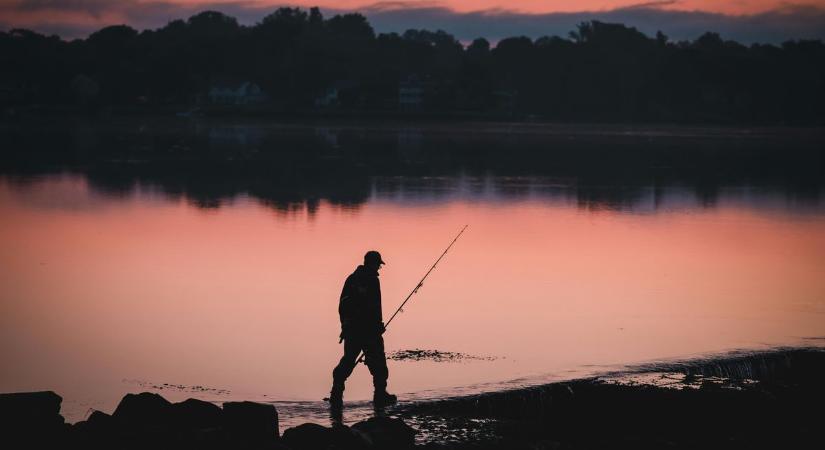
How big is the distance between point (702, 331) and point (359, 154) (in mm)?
59724

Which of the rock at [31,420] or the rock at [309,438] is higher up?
the rock at [31,420]

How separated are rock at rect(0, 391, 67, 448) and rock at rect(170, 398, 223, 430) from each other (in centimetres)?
100

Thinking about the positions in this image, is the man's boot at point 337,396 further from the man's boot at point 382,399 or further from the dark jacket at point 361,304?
the dark jacket at point 361,304

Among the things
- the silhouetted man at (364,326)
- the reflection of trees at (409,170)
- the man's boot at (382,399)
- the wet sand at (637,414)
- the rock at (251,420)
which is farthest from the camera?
the reflection of trees at (409,170)

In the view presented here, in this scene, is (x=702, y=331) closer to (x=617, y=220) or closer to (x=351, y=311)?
(x=351, y=311)

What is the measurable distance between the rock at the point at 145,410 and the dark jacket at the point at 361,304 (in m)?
2.57

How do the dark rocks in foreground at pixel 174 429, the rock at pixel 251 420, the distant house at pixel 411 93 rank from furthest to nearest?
the distant house at pixel 411 93, the rock at pixel 251 420, the dark rocks in foreground at pixel 174 429

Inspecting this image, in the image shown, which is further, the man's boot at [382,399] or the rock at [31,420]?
the man's boot at [382,399]

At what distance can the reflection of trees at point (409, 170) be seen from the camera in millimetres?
45281

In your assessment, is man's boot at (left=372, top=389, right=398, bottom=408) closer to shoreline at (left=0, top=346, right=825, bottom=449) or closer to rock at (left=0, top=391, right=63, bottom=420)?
shoreline at (left=0, top=346, right=825, bottom=449)

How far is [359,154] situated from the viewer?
254 ft

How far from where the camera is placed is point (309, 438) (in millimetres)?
10891

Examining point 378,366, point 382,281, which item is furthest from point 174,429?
point 382,281

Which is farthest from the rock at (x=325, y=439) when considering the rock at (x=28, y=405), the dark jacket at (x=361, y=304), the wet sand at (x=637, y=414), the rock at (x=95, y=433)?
the dark jacket at (x=361, y=304)
